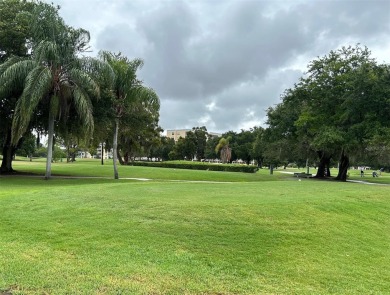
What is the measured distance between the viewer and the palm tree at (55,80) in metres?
19.7

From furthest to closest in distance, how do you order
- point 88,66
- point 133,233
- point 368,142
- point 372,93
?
1. point 372,93
2. point 368,142
3. point 88,66
4. point 133,233

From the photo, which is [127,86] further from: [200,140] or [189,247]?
[200,140]

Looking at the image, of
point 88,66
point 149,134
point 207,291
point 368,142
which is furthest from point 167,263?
point 149,134

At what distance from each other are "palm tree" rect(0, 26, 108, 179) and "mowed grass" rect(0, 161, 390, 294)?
35.6ft

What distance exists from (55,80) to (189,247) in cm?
1811

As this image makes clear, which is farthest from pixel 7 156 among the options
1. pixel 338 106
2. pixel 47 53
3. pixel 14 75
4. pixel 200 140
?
pixel 200 140

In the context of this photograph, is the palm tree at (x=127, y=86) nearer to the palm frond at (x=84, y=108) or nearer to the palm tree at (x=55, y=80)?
the palm tree at (x=55, y=80)

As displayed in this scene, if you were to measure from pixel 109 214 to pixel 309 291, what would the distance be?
483 cm

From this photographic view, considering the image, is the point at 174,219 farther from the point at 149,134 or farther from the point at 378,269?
the point at 149,134

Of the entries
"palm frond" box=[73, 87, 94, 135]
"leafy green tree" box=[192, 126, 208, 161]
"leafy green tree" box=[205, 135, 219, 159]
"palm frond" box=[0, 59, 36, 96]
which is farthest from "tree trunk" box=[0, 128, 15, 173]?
"leafy green tree" box=[192, 126, 208, 161]

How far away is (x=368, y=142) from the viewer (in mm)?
24266

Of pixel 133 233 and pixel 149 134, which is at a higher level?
pixel 149 134

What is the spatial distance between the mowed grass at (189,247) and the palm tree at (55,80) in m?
10.8

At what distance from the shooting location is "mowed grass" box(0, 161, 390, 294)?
205 inches
